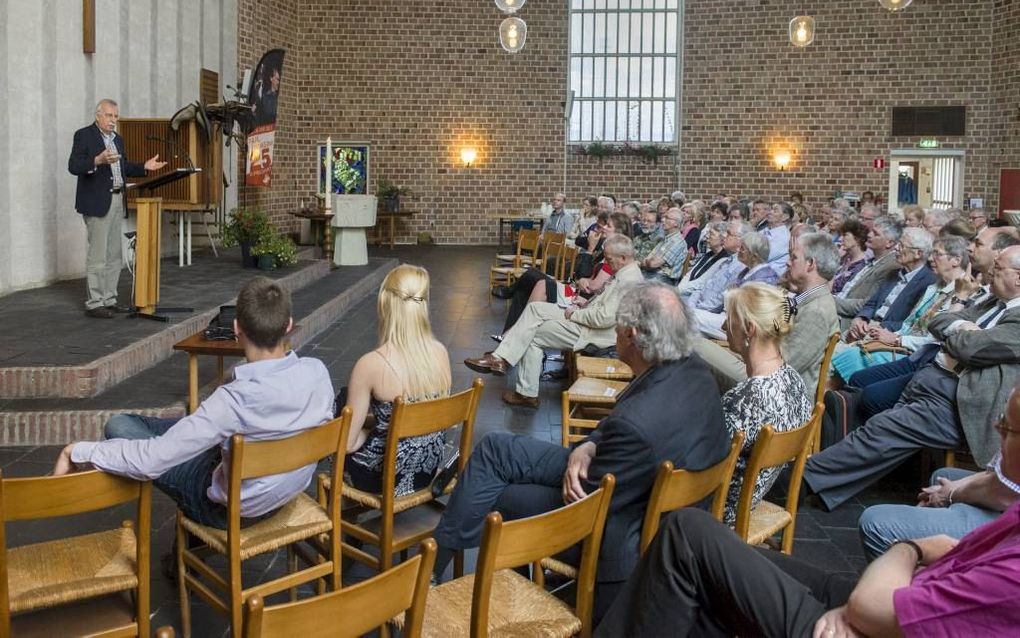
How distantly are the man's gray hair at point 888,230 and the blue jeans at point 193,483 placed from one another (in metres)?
5.23

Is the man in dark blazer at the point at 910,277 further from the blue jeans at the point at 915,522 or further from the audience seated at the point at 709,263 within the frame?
the blue jeans at the point at 915,522

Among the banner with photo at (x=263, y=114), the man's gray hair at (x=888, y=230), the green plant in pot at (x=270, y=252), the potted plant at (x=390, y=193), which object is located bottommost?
the green plant in pot at (x=270, y=252)

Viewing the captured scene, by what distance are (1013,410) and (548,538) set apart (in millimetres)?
1039

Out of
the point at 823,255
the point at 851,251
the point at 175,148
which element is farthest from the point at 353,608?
the point at 175,148

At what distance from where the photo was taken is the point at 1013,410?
221 cm

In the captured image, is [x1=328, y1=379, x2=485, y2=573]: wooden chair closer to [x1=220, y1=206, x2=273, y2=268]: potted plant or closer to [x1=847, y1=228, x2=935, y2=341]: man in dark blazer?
[x1=847, y1=228, x2=935, y2=341]: man in dark blazer

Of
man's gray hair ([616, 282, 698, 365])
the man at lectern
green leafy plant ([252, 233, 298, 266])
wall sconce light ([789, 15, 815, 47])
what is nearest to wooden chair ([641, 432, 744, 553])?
man's gray hair ([616, 282, 698, 365])

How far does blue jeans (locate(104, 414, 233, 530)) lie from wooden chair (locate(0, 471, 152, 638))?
0.23m

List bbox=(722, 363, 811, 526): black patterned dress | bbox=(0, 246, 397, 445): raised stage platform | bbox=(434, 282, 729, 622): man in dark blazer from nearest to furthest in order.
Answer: bbox=(434, 282, 729, 622): man in dark blazer, bbox=(722, 363, 811, 526): black patterned dress, bbox=(0, 246, 397, 445): raised stage platform

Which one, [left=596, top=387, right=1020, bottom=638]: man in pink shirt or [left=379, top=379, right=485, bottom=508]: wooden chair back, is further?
[left=379, top=379, right=485, bottom=508]: wooden chair back

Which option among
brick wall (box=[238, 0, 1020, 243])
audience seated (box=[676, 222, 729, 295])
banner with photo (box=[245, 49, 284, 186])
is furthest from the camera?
brick wall (box=[238, 0, 1020, 243])

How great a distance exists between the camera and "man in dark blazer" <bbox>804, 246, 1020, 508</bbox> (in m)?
4.09

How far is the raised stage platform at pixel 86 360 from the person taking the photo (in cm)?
518

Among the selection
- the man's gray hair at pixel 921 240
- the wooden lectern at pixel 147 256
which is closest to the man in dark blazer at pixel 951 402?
the man's gray hair at pixel 921 240
